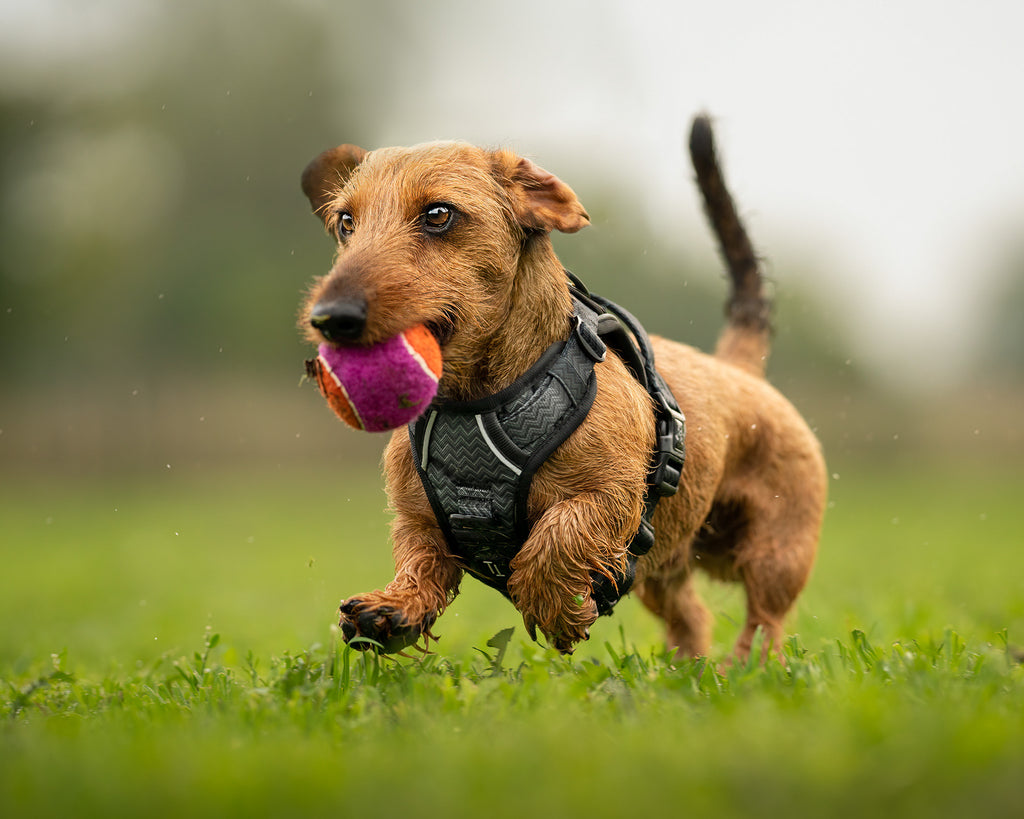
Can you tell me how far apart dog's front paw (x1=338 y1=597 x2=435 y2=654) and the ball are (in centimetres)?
56

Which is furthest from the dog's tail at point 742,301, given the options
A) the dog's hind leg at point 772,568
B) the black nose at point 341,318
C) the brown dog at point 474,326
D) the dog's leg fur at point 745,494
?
the black nose at point 341,318

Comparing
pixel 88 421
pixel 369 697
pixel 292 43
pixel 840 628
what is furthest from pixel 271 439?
pixel 369 697

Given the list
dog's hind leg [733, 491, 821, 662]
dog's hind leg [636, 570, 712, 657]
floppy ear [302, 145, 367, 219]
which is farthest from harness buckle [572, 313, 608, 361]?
dog's hind leg [636, 570, 712, 657]

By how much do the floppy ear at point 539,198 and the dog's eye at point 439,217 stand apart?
24 centimetres

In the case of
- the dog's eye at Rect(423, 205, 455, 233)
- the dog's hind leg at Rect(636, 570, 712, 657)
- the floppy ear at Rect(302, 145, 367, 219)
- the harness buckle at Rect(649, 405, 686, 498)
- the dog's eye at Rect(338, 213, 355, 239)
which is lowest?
the dog's hind leg at Rect(636, 570, 712, 657)

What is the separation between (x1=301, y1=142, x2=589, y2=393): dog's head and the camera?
9.21ft

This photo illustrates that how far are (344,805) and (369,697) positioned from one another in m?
0.97

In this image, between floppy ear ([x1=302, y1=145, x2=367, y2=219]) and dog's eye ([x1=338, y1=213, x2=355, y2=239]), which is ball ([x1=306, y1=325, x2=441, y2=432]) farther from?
floppy ear ([x1=302, y1=145, x2=367, y2=219])

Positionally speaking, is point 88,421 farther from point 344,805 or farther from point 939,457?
point 344,805

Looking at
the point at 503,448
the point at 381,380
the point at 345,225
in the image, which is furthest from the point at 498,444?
the point at 345,225

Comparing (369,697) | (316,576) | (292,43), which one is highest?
(292,43)

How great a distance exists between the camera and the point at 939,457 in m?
24.0

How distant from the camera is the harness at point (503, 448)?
310 centimetres

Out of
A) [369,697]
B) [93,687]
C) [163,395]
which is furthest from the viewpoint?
[163,395]
